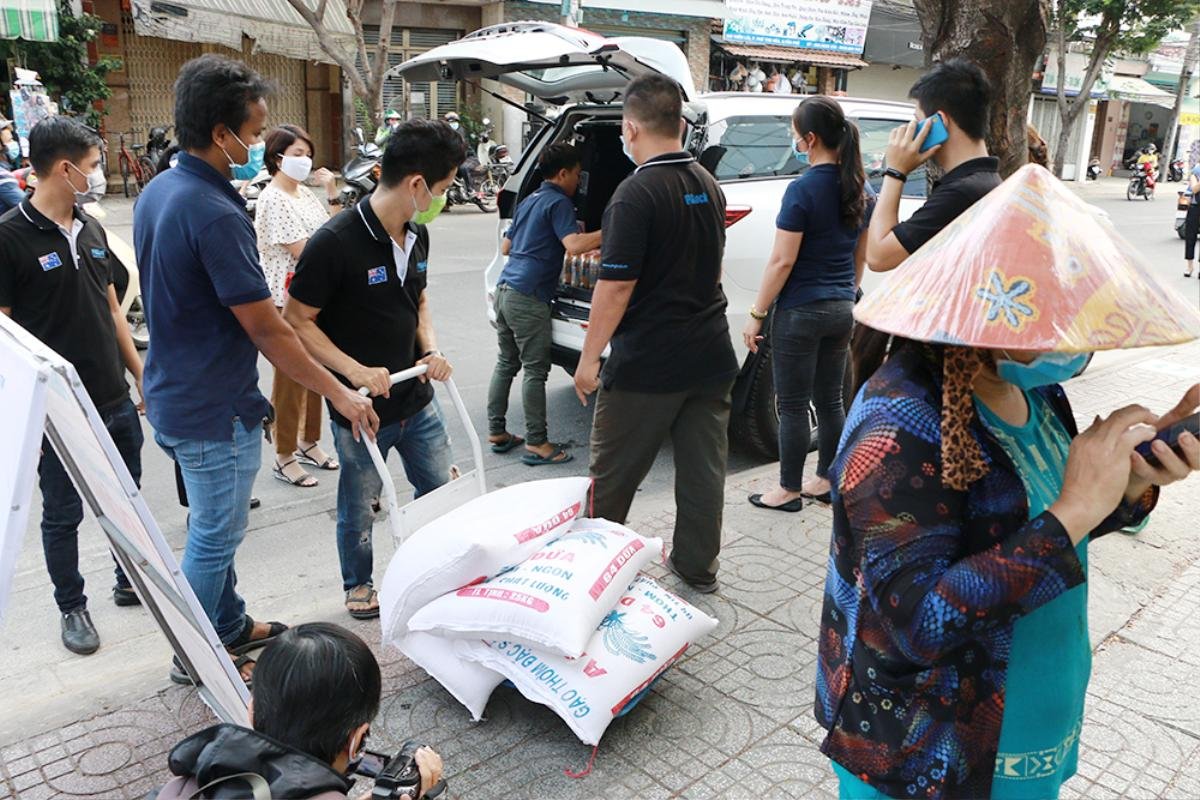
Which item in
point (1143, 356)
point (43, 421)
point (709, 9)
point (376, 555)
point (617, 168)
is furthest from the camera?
point (709, 9)

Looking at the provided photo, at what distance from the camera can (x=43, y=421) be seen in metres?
1.80

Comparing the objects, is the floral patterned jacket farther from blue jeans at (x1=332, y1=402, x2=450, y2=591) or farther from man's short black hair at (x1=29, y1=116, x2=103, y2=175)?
man's short black hair at (x1=29, y1=116, x2=103, y2=175)

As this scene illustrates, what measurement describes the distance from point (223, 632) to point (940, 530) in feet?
8.69

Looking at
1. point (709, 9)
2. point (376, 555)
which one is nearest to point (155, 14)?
point (709, 9)

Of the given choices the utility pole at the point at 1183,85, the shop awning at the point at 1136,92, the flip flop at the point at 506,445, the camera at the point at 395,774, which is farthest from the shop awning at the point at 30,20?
the shop awning at the point at 1136,92

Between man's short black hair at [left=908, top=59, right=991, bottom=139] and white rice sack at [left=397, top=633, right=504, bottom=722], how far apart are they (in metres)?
2.44

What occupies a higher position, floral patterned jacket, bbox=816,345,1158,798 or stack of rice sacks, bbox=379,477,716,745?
floral patterned jacket, bbox=816,345,1158,798

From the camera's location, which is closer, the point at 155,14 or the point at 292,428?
the point at 292,428

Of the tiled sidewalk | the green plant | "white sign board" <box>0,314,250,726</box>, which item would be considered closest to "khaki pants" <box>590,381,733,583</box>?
the tiled sidewalk

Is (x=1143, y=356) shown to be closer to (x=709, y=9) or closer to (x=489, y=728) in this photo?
(x=489, y=728)

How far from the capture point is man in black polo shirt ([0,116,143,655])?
11.1 feet

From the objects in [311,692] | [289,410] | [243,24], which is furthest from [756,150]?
[243,24]

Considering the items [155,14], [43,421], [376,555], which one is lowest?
[376,555]

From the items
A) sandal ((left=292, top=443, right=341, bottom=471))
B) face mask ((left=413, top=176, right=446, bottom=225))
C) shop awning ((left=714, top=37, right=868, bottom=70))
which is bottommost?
sandal ((left=292, top=443, right=341, bottom=471))
